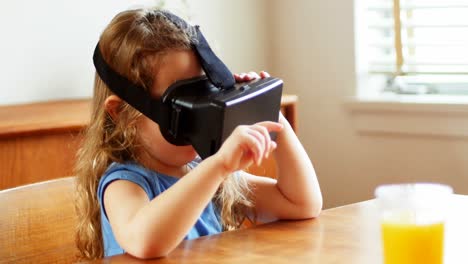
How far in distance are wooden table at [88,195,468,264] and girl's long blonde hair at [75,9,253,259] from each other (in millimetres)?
197

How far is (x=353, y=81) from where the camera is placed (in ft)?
9.32

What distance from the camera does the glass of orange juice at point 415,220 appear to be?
0.93 meters

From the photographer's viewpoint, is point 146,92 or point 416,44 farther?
point 416,44

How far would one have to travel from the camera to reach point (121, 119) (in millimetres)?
1388

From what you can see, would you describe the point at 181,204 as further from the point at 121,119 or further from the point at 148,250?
the point at 121,119

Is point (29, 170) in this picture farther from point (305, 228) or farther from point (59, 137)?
point (305, 228)

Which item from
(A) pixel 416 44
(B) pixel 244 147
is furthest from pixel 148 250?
(A) pixel 416 44

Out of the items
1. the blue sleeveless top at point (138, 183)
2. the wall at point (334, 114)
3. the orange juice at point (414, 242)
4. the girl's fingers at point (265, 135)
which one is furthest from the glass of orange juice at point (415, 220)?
the wall at point (334, 114)

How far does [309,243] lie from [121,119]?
38 cm

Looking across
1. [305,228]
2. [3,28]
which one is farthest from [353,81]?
[305,228]

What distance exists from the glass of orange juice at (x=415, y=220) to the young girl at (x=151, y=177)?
27cm

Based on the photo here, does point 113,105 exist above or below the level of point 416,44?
above

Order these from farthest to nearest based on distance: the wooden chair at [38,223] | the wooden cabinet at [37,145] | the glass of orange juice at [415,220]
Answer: the wooden cabinet at [37,145], the wooden chair at [38,223], the glass of orange juice at [415,220]

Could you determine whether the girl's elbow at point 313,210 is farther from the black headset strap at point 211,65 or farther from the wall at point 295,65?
the wall at point 295,65
